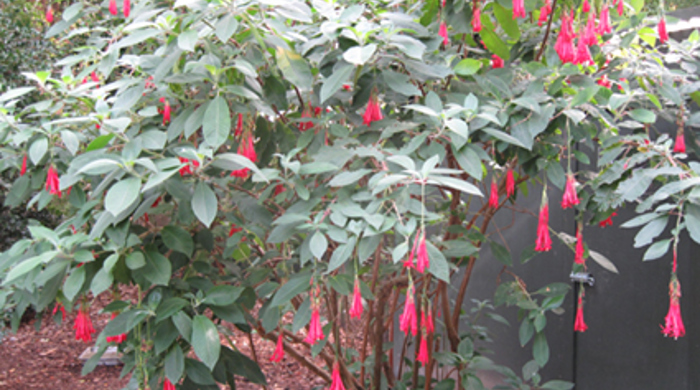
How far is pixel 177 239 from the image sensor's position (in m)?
1.41

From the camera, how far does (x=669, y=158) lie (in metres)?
1.29

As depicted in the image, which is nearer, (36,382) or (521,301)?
(521,301)

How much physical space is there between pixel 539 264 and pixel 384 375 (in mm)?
873

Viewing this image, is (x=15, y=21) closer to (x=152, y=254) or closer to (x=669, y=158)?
(x=152, y=254)

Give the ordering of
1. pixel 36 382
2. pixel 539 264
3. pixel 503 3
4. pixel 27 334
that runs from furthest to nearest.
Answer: pixel 27 334 → pixel 36 382 → pixel 539 264 → pixel 503 3

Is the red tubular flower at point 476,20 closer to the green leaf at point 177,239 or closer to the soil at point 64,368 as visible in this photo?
the green leaf at point 177,239

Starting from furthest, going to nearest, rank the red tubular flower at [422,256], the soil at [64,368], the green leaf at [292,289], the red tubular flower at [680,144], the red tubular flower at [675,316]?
the soil at [64,368] < the red tubular flower at [680,144] < the green leaf at [292,289] < the red tubular flower at [675,316] < the red tubular flower at [422,256]

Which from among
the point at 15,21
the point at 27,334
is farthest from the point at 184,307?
the point at 27,334

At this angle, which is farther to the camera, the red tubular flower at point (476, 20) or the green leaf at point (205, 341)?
the red tubular flower at point (476, 20)

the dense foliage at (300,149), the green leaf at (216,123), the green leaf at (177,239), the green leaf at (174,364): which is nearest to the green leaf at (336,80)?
the dense foliage at (300,149)

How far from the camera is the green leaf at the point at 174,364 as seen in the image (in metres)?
1.36

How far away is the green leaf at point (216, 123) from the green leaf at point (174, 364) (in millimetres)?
510

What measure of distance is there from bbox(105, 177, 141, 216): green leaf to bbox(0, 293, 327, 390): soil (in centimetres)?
233

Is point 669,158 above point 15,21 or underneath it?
above
